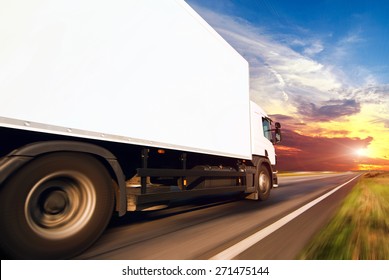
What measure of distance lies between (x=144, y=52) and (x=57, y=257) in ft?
9.72

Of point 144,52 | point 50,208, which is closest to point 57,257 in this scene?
point 50,208

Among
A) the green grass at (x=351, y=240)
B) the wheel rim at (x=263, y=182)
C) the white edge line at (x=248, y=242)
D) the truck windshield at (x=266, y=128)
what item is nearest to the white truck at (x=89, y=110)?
the white edge line at (x=248, y=242)

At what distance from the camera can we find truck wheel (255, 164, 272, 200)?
8680mm

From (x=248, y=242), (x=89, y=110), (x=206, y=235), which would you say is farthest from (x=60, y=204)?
(x=248, y=242)

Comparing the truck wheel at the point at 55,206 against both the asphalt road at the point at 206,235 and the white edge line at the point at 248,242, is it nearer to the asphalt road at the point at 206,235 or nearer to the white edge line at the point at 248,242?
the asphalt road at the point at 206,235

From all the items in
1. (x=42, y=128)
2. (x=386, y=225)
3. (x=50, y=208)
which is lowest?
(x=386, y=225)

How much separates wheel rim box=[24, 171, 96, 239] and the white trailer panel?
0.59m

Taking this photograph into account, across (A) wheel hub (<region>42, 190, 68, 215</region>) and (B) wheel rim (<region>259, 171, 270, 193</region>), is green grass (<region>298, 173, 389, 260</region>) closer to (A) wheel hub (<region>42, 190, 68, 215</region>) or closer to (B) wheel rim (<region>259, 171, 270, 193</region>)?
(B) wheel rim (<region>259, 171, 270, 193</region>)

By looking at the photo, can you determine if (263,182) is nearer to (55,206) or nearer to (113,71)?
(113,71)

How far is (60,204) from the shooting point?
343 cm

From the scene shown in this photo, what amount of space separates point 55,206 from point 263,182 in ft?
22.6

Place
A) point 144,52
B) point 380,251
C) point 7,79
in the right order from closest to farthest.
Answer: point 7,79 → point 380,251 → point 144,52

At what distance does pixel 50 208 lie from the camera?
3.33 metres
